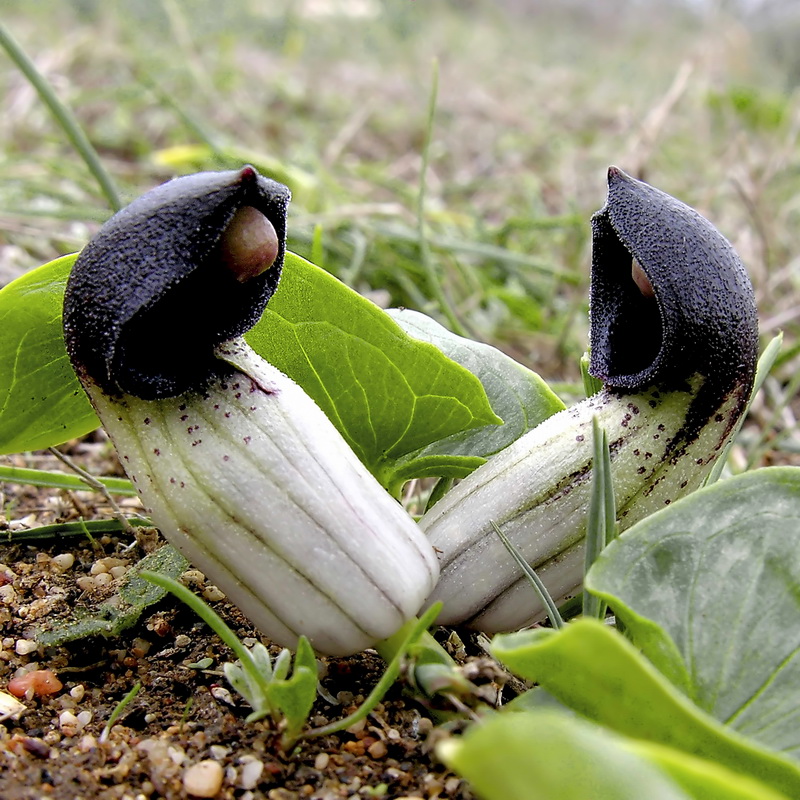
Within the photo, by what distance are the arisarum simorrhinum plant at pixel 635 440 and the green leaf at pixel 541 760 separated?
544 millimetres

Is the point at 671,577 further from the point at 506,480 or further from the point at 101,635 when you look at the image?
the point at 101,635

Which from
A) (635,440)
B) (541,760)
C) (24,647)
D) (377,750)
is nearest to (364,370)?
(635,440)

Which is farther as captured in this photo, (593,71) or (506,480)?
(593,71)

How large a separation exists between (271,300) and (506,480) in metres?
0.42

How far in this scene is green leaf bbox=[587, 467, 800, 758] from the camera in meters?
1.01

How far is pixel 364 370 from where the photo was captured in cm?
130

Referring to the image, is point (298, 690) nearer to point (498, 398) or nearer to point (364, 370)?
point (364, 370)

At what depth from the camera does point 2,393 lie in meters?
1.36

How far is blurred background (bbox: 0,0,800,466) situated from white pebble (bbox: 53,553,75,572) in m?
0.72

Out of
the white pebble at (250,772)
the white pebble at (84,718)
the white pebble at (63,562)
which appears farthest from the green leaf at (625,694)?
the white pebble at (63,562)

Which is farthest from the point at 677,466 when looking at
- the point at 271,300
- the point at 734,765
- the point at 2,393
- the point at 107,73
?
the point at 107,73

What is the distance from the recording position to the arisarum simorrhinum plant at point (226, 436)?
1.10 metres

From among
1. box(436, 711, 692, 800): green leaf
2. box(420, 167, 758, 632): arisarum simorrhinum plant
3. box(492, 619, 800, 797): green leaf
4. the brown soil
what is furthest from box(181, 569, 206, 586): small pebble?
box(436, 711, 692, 800): green leaf

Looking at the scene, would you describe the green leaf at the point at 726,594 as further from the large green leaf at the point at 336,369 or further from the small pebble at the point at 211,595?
the small pebble at the point at 211,595
